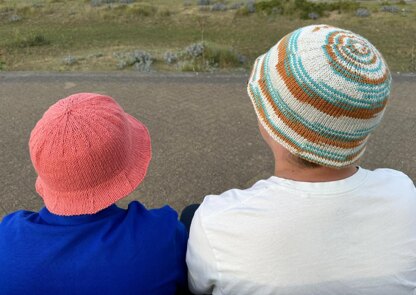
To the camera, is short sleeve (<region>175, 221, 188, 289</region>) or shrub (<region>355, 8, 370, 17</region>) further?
shrub (<region>355, 8, 370, 17</region>)

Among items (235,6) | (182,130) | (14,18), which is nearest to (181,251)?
(182,130)

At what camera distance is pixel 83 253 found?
1365 millimetres

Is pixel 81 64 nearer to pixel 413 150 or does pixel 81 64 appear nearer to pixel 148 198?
pixel 148 198

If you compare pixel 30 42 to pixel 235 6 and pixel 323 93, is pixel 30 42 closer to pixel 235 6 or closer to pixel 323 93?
pixel 235 6

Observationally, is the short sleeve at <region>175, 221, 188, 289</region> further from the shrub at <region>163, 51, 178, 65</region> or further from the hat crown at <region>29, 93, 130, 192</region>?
the shrub at <region>163, 51, 178, 65</region>

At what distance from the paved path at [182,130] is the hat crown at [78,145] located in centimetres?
208

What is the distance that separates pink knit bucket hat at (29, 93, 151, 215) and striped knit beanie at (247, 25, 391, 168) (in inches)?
19.5

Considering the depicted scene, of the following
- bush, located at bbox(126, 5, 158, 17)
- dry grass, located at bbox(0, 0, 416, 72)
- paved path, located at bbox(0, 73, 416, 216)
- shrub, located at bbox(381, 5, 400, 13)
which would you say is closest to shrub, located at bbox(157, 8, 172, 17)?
dry grass, located at bbox(0, 0, 416, 72)

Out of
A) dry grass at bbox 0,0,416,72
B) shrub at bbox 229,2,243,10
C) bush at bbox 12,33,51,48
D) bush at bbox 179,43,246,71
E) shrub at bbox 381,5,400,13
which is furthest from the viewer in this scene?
shrub at bbox 229,2,243,10

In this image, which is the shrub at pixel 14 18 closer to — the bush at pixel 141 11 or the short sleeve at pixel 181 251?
the bush at pixel 141 11

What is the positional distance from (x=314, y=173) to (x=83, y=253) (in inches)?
29.9

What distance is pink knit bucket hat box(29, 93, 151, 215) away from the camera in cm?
136

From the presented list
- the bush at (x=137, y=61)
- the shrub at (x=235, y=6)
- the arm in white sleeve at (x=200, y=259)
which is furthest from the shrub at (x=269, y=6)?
the arm in white sleeve at (x=200, y=259)

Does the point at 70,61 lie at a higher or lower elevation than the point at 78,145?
lower
